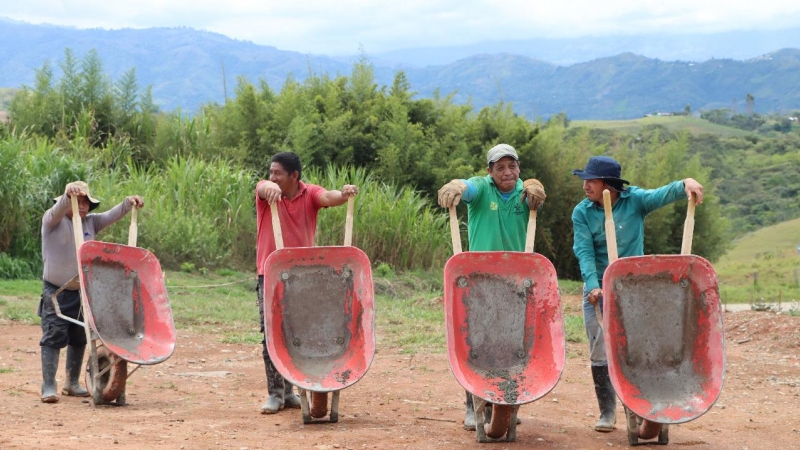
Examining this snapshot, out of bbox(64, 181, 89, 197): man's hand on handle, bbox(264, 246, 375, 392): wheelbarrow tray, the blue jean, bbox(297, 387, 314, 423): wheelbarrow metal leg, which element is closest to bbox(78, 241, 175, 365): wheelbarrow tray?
bbox(64, 181, 89, 197): man's hand on handle

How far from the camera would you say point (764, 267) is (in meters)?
28.4

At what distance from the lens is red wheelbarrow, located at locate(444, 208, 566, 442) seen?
17.6 ft

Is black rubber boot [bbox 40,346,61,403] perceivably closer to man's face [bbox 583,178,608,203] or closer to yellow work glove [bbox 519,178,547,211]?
yellow work glove [bbox 519,178,547,211]

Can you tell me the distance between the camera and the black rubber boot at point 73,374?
6773mm

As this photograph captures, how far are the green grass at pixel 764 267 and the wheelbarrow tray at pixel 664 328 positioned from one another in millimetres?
8057

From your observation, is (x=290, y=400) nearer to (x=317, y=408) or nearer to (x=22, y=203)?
(x=317, y=408)

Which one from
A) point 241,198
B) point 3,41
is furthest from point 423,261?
point 3,41

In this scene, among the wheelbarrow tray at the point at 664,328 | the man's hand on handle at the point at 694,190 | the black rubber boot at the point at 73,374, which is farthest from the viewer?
the black rubber boot at the point at 73,374

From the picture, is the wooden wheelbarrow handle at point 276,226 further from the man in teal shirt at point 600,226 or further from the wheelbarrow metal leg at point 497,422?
the man in teal shirt at point 600,226

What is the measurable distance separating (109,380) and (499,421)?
259cm

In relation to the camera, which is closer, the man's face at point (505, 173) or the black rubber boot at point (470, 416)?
the man's face at point (505, 173)

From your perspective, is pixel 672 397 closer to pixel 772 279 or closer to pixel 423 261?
pixel 423 261

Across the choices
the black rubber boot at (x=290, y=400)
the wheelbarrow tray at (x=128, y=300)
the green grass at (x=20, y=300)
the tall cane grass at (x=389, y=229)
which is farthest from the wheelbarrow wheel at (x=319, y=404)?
the tall cane grass at (x=389, y=229)

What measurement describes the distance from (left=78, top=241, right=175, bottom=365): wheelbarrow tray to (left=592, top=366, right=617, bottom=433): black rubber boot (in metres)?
2.66
